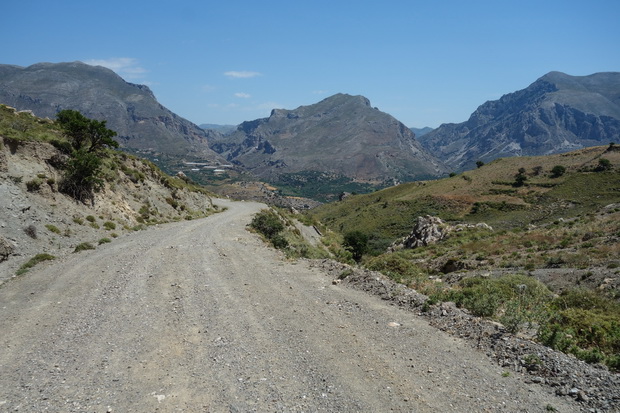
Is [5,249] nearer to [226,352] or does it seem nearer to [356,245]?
[226,352]

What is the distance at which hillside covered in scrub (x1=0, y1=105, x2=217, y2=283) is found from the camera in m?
18.0

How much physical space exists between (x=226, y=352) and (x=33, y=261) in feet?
44.8

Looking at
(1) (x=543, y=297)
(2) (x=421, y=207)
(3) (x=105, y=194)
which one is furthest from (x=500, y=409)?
(2) (x=421, y=207)

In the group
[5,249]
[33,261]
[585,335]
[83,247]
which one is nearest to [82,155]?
[83,247]

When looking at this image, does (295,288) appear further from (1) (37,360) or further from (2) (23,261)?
(2) (23,261)

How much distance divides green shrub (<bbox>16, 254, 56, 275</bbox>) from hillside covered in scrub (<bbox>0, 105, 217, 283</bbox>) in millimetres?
39

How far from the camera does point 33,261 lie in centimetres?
1642

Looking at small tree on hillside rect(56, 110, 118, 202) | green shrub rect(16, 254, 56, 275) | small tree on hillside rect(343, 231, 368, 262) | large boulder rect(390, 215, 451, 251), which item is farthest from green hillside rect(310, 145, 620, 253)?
green shrub rect(16, 254, 56, 275)

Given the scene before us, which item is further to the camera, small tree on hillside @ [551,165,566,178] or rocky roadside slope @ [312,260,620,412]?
small tree on hillside @ [551,165,566,178]

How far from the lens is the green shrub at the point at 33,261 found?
15.3 metres

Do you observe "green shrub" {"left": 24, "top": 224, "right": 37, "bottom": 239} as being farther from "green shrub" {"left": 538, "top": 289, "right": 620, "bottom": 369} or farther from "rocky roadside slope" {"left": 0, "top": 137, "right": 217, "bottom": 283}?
"green shrub" {"left": 538, "top": 289, "right": 620, "bottom": 369}

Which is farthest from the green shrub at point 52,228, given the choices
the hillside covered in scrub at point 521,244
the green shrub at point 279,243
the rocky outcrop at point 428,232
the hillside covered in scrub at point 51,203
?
the rocky outcrop at point 428,232

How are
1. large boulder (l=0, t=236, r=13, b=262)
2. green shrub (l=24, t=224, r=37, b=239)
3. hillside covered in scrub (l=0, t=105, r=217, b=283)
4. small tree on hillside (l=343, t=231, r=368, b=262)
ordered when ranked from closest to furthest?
1. large boulder (l=0, t=236, r=13, b=262)
2. hillside covered in scrub (l=0, t=105, r=217, b=283)
3. green shrub (l=24, t=224, r=37, b=239)
4. small tree on hillside (l=343, t=231, r=368, b=262)

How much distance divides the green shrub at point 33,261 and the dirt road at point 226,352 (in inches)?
41.3
